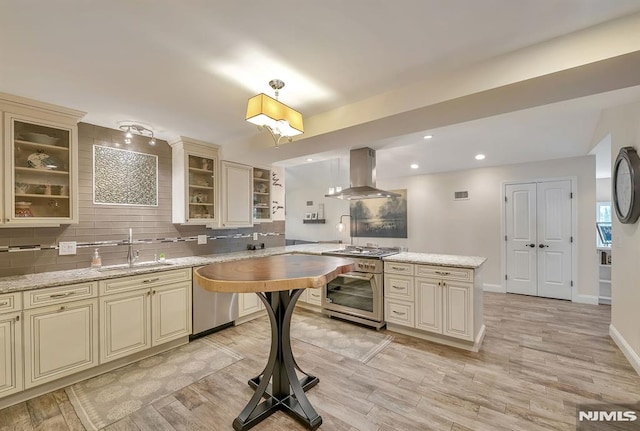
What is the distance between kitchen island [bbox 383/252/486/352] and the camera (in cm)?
290

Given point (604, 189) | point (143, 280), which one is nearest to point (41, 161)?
point (143, 280)

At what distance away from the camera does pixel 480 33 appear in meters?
1.68

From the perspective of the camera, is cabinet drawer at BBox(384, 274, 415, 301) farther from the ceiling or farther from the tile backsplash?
the tile backsplash

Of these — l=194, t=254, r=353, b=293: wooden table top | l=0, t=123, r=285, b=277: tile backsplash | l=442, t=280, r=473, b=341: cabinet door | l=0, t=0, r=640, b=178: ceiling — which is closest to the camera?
l=0, t=0, r=640, b=178: ceiling

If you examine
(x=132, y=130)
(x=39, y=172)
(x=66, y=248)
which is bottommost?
(x=66, y=248)

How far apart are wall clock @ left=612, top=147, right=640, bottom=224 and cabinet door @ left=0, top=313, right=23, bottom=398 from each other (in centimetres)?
524

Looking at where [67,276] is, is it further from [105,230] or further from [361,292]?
[361,292]

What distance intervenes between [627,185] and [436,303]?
83.9 inches

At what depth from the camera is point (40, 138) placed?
2.59m

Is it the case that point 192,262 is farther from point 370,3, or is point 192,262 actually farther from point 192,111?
point 370,3

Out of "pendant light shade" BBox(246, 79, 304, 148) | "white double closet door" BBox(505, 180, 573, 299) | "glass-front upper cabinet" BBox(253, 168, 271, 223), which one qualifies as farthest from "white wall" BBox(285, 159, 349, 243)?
"pendant light shade" BBox(246, 79, 304, 148)

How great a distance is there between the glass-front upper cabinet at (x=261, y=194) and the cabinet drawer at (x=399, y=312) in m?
2.40

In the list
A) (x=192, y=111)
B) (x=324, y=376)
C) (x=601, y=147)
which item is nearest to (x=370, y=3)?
(x=192, y=111)

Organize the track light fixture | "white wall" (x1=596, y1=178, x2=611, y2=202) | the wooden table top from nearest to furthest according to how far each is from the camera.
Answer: the wooden table top, the track light fixture, "white wall" (x1=596, y1=178, x2=611, y2=202)
